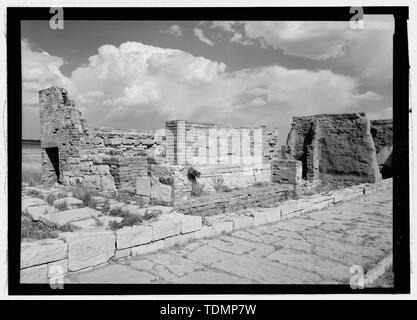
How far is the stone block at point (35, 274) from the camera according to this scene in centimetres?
324

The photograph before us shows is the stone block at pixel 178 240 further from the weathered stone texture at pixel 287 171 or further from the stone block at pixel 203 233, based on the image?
the weathered stone texture at pixel 287 171

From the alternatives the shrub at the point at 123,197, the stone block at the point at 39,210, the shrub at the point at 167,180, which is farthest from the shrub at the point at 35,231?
the shrub at the point at 167,180

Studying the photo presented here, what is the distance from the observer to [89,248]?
3.78 meters

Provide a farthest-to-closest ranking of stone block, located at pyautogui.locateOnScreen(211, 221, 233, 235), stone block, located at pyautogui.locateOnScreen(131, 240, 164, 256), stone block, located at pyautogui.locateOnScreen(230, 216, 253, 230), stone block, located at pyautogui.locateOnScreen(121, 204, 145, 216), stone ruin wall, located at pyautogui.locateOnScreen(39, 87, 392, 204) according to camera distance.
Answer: stone ruin wall, located at pyautogui.locateOnScreen(39, 87, 392, 204) → stone block, located at pyautogui.locateOnScreen(230, 216, 253, 230) → stone block, located at pyautogui.locateOnScreen(121, 204, 145, 216) → stone block, located at pyautogui.locateOnScreen(211, 221, 233, 235) → stone block, located at pyautogui.locateOnScreen(131, 240, 164, 256)

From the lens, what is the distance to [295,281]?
3.58 m

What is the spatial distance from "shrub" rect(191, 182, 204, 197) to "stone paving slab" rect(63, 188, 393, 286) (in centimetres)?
218

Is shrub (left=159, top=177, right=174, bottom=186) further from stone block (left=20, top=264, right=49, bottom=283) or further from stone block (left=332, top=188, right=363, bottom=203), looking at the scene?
stone block (left=332, top=188, right=363, bottom=203)

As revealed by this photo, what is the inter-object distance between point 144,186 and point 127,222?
2.53 metres

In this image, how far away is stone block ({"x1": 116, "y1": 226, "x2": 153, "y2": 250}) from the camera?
4.06 meters

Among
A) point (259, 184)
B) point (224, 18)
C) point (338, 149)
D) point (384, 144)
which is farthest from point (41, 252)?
point (384, 144)

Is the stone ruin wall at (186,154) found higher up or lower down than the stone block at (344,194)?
higher up

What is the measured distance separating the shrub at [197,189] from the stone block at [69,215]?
2.69 meters

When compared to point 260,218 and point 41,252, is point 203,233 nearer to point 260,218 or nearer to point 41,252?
point 260,218

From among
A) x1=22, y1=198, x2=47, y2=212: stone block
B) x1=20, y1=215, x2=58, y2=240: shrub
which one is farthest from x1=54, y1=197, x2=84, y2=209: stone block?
x1=20, y1=215, x2=58, y2=240: shrub
